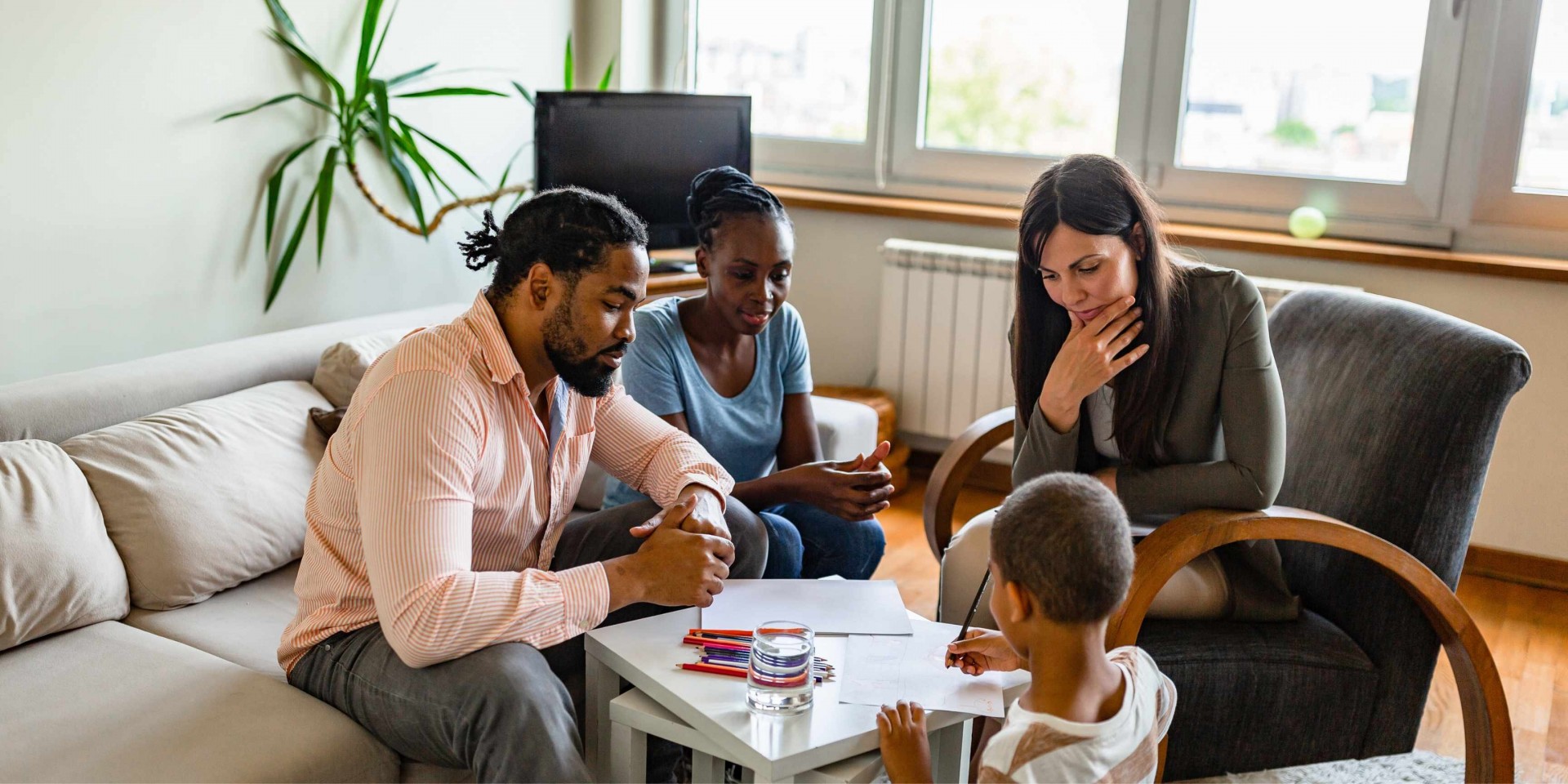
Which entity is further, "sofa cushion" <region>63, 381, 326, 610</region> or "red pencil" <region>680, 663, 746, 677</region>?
"sofa cushion" <region>63, 381, 326, 610</region>

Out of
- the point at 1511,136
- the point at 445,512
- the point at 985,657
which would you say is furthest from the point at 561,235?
the point at 1511,136

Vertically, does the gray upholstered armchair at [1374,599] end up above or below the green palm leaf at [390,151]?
below

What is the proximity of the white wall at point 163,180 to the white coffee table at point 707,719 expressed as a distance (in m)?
1.59

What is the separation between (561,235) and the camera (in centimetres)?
168

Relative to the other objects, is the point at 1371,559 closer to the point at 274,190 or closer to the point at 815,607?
the point at 815,607

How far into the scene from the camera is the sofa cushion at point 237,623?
1886 millimetres

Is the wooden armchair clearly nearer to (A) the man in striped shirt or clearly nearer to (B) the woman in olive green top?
(B) the woman in olive green top

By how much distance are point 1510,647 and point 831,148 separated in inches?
94.2

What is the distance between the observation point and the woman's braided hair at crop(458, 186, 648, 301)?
66.1 inches

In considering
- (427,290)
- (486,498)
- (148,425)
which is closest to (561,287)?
(486,498)

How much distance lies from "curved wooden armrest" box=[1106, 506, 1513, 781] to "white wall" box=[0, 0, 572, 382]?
2.18 metres

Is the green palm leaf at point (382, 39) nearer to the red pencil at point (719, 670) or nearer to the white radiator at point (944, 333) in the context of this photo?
the white radiator at point (944, 333)

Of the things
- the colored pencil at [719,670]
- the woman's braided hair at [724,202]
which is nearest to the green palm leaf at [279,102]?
the woman's braided hair at [724,202]

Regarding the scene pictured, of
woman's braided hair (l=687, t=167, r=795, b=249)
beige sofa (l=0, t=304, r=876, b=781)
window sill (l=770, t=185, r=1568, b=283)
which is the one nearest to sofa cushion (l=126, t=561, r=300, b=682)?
beige sofa (l=0, t=304, r=876, b=781)
